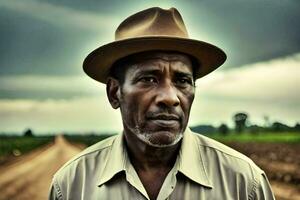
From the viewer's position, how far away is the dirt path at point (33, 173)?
10.1 feet

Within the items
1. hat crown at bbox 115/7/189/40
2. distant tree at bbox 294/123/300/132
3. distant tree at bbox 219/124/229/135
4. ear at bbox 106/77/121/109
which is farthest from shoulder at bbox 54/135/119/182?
distant tree at bbox 294/123/300/132

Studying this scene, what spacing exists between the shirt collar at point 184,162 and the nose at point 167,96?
0.16 m

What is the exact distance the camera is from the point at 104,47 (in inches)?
71.2

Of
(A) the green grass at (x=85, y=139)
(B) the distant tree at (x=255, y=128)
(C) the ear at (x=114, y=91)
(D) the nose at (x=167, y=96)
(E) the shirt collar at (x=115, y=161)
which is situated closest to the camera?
(D) the nose at (x=167, y=96)

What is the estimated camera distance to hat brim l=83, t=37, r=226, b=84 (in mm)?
1737

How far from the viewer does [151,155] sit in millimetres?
1816

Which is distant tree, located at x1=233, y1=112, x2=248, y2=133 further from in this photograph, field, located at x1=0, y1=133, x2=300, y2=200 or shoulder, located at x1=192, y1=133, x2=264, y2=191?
shoulder, located at x1=192, y1=133, x2=264, y2=191

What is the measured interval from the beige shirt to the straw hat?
240 mm

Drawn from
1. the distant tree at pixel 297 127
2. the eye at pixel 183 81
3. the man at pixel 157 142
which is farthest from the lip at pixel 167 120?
the distant tree at pixel 297 127

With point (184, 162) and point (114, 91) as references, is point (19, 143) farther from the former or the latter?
point (184, 162)

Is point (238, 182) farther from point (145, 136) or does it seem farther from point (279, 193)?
point (279, 193)

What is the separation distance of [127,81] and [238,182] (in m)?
0.44

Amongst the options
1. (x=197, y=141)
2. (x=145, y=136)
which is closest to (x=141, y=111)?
(x=145, y=136)

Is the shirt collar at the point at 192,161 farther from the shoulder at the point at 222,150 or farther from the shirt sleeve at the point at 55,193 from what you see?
the shirt sleeve at the point at 55,193
